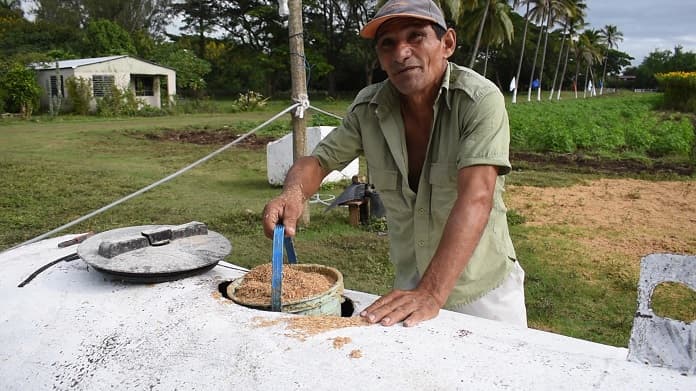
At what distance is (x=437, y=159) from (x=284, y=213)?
582 millimetres

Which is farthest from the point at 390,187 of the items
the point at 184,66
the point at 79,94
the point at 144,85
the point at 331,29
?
the point at 331,29

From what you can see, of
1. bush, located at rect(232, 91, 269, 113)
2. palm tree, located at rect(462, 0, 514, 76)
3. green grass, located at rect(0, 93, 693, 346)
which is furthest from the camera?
palm tree, located at rect(462, 0, 514, 76)

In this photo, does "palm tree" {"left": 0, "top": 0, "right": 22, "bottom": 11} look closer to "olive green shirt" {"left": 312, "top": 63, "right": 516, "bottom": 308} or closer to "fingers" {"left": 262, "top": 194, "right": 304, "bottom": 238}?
"olive green shirt" {"left": 312, "top": 63, "right": 516, "bottom": 308}

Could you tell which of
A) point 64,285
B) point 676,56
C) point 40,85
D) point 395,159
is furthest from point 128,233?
point 676,56

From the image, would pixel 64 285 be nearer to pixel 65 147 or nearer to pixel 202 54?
pixel 65 147

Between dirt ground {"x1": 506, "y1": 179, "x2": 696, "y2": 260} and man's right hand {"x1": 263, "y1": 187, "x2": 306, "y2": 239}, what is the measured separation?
474 centimetres

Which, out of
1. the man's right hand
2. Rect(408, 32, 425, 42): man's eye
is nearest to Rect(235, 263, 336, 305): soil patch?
the man's right hand

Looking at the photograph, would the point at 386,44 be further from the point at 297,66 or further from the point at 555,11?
the point at 555,11

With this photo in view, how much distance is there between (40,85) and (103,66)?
3.32 m

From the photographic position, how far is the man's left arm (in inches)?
66.5

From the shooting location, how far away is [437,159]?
2.14 metres

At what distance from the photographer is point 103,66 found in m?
25.4

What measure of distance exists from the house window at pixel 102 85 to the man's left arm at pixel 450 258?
85.0 ft

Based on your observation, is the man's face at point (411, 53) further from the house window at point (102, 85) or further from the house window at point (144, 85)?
the house window at point (144, 85)
